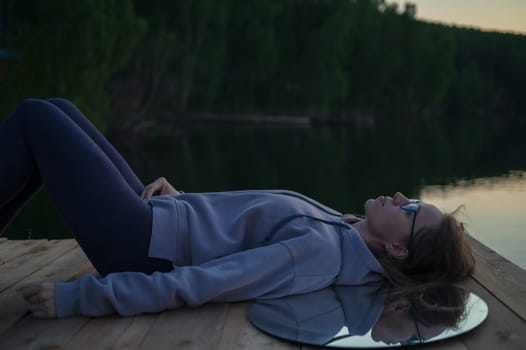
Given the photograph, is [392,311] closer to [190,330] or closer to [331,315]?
[331,315]

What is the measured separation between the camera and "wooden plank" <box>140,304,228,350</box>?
73.7 inches

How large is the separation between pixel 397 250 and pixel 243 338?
2.36 ft

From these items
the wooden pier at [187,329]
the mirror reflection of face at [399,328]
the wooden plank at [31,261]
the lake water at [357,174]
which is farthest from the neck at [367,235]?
the lake water at [357,174]

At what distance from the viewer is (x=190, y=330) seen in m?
1.98

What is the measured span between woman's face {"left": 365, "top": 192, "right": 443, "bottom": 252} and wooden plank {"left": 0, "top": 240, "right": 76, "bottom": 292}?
4.71 ft

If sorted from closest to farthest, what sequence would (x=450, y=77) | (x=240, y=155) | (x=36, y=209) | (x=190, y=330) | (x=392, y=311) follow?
1. (x=190, y=330)
2. (x=392, y=311)
3. (x=36, y=209)
4. (x=240, y=155)
5. (x=450, y=77)

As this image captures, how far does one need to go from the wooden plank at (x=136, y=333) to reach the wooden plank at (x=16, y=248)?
3.84 feet

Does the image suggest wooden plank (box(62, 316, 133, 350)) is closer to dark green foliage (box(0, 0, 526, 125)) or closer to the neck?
the neck

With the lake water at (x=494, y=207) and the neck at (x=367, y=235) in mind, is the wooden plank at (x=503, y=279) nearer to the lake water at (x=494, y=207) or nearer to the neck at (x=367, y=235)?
the neck at (x=367, y=235)

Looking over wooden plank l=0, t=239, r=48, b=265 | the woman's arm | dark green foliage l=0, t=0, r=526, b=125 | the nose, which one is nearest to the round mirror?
the woman's arm

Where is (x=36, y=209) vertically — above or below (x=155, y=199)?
below

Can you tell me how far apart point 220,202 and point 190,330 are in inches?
22.3

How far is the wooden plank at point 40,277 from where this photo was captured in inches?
83.5

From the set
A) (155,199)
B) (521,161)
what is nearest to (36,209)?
(155,199)
